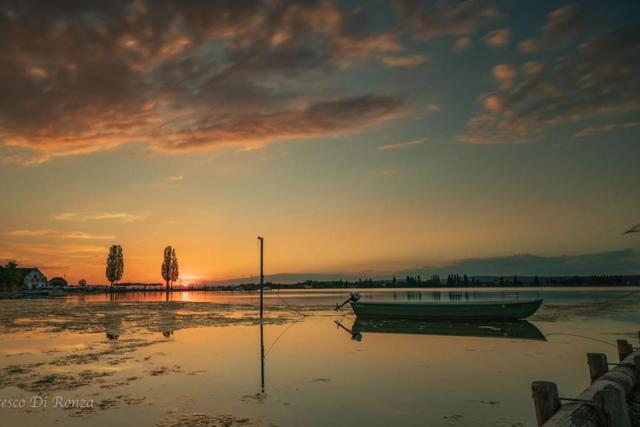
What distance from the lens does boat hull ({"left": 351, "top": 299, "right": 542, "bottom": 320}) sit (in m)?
35.7

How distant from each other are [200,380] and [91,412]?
453 cm

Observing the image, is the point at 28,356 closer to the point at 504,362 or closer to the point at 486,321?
the point at 504,362

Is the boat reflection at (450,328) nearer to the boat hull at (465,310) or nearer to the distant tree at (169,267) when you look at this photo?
the boat hull at (465,310)

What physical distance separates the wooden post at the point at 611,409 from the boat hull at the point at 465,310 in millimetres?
30815

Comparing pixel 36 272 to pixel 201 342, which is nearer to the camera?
pixel 201 342

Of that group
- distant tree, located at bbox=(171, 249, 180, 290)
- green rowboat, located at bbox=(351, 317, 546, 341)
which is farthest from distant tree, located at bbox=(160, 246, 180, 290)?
green rowboat, located at bbox=(351, 317, 546, 341)

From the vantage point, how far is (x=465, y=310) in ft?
119

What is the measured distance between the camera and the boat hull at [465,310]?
3566 cm

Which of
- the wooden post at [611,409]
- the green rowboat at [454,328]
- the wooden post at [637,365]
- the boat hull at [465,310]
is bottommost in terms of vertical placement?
the green rowboat at [454,328]

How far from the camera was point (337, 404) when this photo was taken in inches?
485

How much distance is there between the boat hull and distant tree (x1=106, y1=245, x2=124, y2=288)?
128 meters

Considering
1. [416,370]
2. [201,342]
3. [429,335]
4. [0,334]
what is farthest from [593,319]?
[0,334]

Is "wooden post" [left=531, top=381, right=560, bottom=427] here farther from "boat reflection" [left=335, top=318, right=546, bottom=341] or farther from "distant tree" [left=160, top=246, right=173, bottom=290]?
"distant tree" [left=160, top=246, right=173, bottom=290]

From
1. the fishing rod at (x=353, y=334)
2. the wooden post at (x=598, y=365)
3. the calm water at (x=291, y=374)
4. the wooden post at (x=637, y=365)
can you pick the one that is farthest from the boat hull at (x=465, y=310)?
the wooden post at (x=598, y=365)
